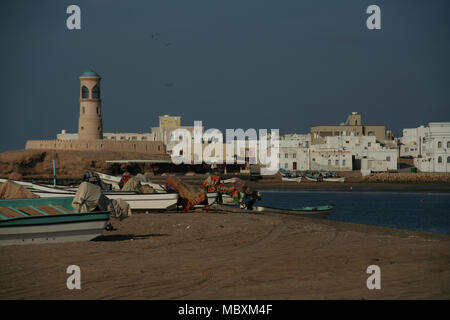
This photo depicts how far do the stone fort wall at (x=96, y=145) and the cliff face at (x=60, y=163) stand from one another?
853mm

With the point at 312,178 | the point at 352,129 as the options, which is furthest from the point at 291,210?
the point at 352,129

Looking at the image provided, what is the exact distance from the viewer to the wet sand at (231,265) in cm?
930

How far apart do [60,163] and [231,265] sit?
6918cm

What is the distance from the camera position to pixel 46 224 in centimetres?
1416

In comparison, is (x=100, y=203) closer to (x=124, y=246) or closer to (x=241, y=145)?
(x=124, y=246)

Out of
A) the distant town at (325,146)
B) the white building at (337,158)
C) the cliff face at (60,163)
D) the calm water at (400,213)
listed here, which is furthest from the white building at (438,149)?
the cliff face at (60,163)

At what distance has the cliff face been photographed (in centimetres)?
7625

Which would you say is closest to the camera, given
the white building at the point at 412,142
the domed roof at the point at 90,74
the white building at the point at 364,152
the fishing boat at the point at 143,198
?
the fishing boat at the point at 143,198

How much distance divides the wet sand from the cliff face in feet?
195

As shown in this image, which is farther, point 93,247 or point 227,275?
point 93,247

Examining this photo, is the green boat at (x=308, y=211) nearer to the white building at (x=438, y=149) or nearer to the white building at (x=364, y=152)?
the white building at (x=438, y=149)

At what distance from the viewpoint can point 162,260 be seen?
12.3 metres
